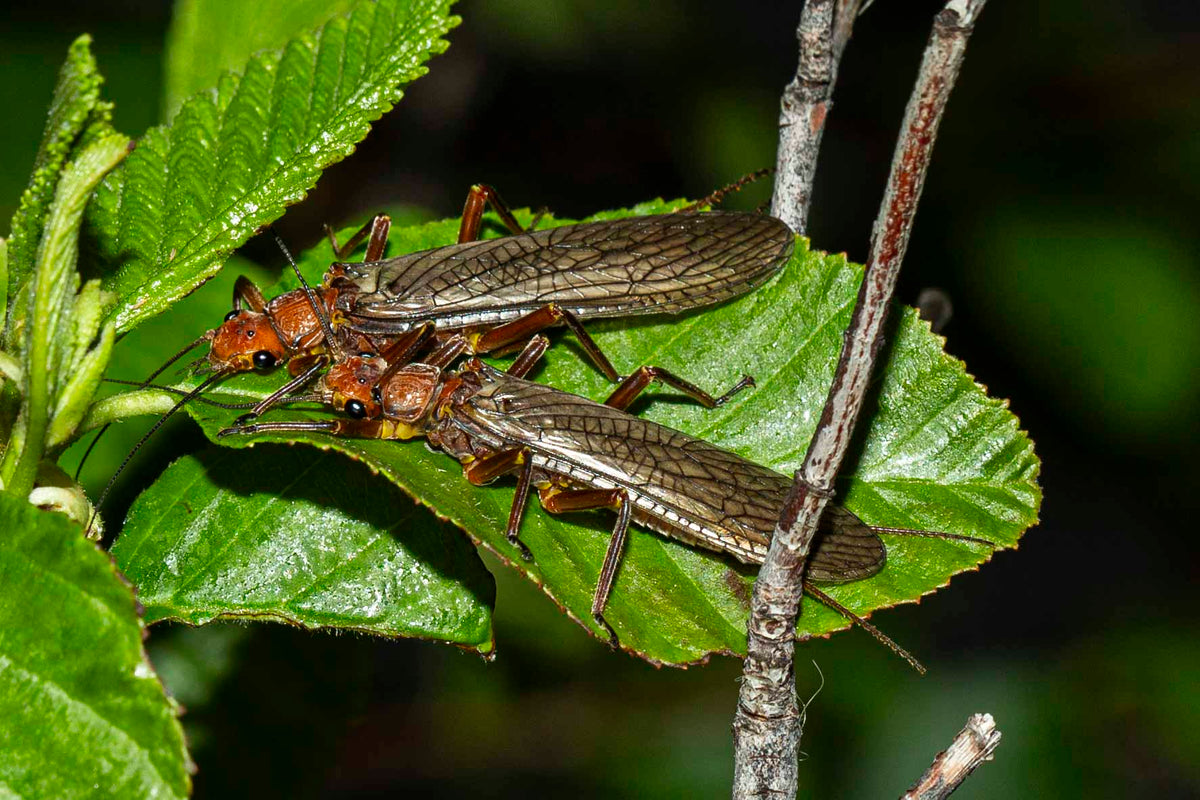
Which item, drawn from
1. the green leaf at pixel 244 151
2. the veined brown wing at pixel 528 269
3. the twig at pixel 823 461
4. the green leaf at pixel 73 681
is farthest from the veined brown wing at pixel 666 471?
the green leaf at pixel 73 681

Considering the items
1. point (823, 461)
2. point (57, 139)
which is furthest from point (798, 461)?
point (57, 139)

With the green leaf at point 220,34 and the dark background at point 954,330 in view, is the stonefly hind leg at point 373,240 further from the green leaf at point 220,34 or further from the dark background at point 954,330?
the dark background at point 954,330

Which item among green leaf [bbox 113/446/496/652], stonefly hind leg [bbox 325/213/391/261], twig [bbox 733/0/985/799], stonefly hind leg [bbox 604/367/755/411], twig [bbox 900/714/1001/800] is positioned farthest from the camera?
stonefly hind leg [bbox 325/213/391/261]

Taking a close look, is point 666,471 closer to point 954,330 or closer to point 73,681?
point 73,681

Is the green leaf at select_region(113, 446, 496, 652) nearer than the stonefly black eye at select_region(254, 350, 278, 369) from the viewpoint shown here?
Yes

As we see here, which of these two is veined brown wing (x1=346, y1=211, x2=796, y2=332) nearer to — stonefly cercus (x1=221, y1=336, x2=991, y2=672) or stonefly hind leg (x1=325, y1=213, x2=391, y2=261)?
stonefly hind leg (x1=325, y1=213, x2=391, y2=261)

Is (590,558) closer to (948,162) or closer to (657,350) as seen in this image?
(657,350)

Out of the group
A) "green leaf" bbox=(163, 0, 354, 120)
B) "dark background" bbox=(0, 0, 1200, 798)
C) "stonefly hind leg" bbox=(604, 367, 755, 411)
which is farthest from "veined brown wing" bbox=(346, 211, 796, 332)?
"dark background" bbox=(0, 0, 1200, 798)

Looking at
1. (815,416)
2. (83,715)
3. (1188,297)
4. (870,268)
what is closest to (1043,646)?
(1188,297)
